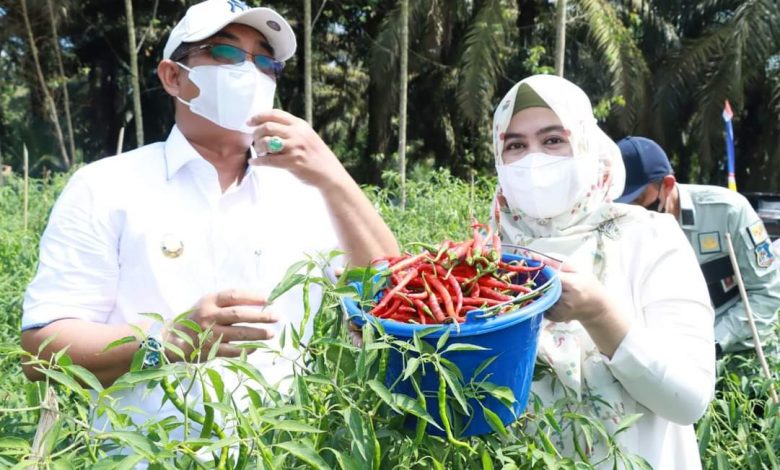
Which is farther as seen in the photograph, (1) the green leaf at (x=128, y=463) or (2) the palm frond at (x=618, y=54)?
(2) the palm frond at (x=618, y=54)

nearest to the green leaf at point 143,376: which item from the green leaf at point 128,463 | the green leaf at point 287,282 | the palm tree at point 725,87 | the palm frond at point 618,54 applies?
the green leaf at point 128,463

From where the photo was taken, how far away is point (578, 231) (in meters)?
1.86

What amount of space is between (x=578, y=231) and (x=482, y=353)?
0.72 metres

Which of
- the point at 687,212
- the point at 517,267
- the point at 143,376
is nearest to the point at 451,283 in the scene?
the point at 517,267

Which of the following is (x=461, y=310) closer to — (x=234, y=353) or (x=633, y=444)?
(x=234, y=353)

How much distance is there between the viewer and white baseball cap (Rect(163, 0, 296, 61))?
6.33 ft

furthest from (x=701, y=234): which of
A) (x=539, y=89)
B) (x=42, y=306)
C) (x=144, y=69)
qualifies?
(x=144, y=69)

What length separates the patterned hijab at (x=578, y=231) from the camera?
166cm

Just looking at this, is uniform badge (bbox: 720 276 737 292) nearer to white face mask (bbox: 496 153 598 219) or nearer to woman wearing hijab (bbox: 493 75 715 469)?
woman wearing hijab (bbox: 493 75 715 469)

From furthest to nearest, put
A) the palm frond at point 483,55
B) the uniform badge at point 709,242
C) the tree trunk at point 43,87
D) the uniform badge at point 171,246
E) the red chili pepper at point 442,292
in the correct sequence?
the tree trunk at point 43,87 < the palm frond at point 483,55 < the uniform badge at point 709,242 < the uniform badge at point 171,246 < the red chili pepper at point 442,292

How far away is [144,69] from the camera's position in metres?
20.5

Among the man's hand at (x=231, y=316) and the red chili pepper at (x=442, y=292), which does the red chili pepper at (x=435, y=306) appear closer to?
the red chili pepper at (x=442, y=292)

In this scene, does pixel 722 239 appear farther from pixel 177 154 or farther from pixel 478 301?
pixel 177 154

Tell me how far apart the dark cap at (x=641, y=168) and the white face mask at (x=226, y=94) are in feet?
7.03
